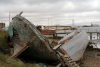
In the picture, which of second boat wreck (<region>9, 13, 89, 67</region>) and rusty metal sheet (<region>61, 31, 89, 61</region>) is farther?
rusty metal sheet (<region>61, 31, 89, 61</region>)

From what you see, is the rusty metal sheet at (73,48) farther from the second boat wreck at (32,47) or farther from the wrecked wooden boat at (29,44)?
the wrecked wooden boat at (29,44)

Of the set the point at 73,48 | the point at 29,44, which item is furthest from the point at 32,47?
the point at 73,48

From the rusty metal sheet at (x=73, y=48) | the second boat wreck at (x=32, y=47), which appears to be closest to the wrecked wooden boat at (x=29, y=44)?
the second boat wreck at (x=32, y=47)

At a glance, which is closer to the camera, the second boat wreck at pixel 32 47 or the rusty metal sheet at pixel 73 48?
the second boat wreck at pixel 32 47

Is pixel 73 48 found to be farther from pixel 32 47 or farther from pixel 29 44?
pixel 29 44

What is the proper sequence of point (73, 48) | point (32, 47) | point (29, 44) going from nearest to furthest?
point (29, 44), point (32, 47), point (73, 48)

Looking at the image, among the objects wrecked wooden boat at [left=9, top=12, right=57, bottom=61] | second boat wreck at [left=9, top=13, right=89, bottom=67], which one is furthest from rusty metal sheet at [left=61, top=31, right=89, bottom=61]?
wrecked wooden boat at [left=9, top=12, right=57, bottom=61]

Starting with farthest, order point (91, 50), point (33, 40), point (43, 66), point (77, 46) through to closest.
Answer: point (91, 50), point (77, 46), point (33, 40), point (43, 66)

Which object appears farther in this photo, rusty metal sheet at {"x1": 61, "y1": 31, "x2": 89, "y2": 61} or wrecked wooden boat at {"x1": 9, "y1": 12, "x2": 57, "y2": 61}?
rusty metal sheet at {"x1": 61, "y1": 31, "x2": 89, "y2": 61}

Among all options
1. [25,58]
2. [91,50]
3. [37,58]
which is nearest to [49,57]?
[37,58]

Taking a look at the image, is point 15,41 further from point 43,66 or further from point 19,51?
point 43,66

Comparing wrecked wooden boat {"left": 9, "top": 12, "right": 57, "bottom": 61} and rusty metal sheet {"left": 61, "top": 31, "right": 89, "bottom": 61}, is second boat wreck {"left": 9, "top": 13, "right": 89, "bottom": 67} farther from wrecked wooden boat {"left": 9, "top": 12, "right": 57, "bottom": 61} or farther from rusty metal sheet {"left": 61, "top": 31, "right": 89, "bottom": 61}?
rusty metal sheet {"left": 61, "top": 31, "right": 89, "bottom": 61}

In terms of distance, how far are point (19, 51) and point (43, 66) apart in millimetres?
1606

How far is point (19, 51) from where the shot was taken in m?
10.9
